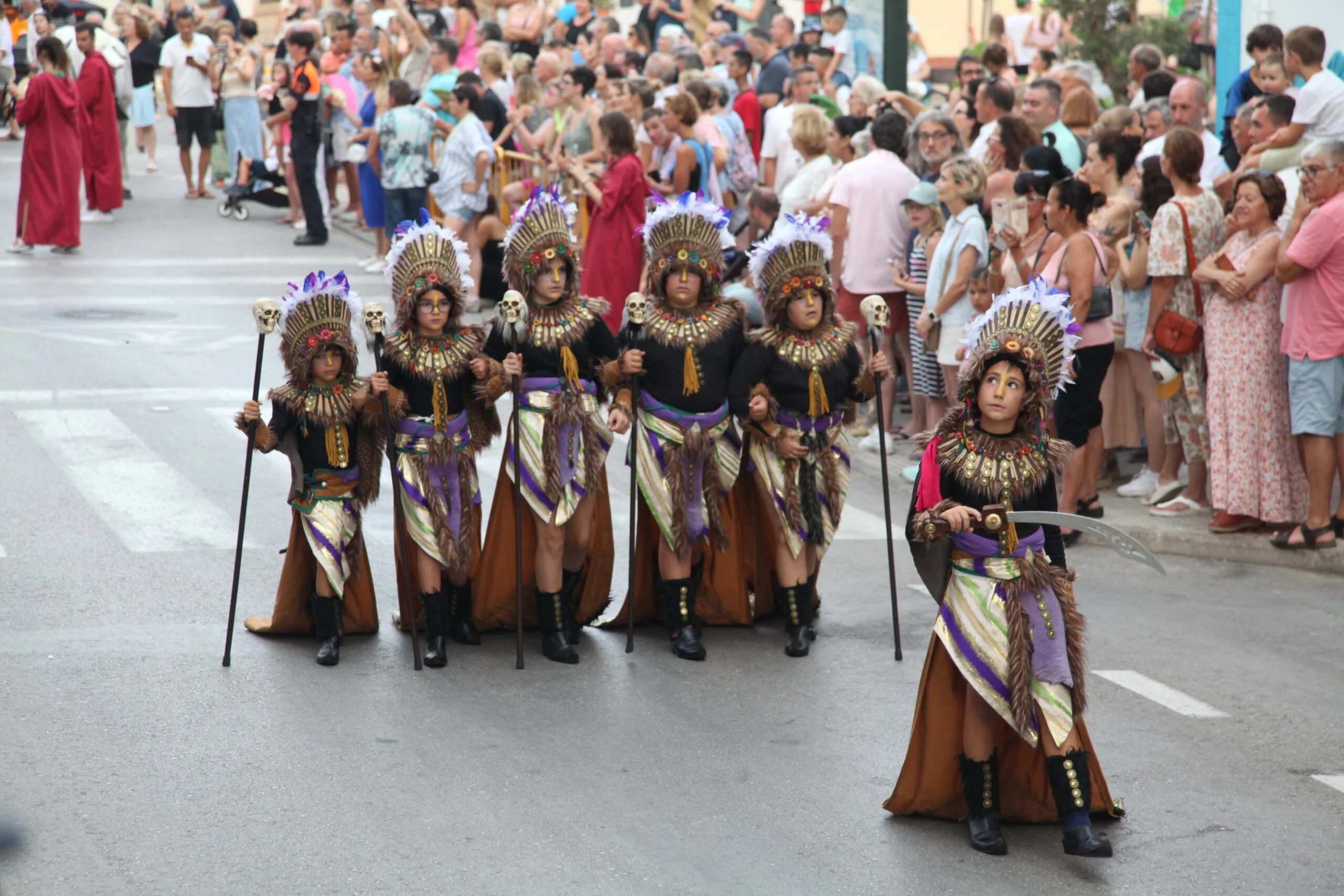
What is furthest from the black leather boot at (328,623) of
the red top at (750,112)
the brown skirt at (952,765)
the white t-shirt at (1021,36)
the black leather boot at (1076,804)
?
the white t-shirt at (1021,36)

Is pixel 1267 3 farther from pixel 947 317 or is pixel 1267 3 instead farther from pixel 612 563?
pixel 612 563

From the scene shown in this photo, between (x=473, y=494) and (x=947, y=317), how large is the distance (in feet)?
14.0

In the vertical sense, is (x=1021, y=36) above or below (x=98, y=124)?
above

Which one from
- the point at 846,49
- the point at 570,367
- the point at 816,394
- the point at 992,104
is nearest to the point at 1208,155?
the point at 992,104

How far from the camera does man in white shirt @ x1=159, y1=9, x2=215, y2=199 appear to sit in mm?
22953

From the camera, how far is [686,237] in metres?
7.99

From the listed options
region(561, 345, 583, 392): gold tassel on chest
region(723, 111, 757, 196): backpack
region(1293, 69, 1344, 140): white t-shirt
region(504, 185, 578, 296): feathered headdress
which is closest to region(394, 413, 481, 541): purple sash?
region(561, 345, 583, 392): gold tassel on chest

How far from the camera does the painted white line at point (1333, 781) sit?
20.9 ft

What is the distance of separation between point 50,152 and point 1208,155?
13.0 meters

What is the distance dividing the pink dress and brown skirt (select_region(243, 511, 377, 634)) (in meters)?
5.16

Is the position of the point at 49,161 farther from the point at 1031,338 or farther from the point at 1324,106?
the point at 1031,338

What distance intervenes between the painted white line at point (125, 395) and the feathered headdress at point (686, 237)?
587 centimetres

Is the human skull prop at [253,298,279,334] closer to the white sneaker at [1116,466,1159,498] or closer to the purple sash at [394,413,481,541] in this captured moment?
the purple sash at [394,413,481,541]

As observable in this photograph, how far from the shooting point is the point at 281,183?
74.4 ft
